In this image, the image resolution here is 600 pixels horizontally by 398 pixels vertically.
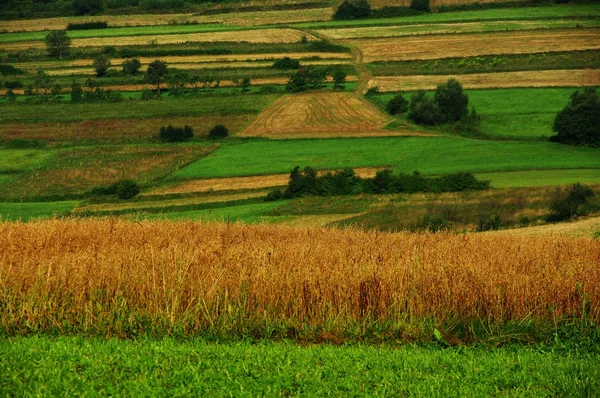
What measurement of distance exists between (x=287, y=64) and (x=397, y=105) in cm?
2256

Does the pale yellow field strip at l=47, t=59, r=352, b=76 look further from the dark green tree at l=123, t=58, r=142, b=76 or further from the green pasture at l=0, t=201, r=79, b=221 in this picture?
the green pasture at l=0, t=201, r=79, b=221

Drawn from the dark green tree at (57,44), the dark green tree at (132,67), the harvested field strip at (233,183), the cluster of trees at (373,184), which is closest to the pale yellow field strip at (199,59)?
the dark green tree at (57,44)

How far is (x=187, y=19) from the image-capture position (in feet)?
428

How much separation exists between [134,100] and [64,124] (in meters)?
11.0

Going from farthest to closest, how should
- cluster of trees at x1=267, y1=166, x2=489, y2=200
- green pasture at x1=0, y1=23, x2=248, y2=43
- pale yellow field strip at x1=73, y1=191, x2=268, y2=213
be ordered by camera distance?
1. green pasture at x1=0, y1=23, x2=248, y2=43
2. cluster of trees at x1=267, y1=166, x2=489, y2=200
3. pale yellow field strip at x1=73, y1=191, x2=268, y2=213

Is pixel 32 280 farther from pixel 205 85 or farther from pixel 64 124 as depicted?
pixel 205 85

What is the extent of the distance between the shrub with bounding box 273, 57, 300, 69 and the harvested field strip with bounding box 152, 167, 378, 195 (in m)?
39.8

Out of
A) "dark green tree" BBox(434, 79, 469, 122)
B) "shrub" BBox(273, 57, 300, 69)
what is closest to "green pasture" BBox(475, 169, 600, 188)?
"dark green tree" BBox(434, 79, 469, 122)

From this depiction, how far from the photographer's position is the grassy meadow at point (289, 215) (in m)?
9.80

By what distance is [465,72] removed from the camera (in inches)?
3629

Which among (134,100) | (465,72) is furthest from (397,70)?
(134,100)

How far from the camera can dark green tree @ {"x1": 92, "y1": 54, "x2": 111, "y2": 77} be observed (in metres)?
97.7

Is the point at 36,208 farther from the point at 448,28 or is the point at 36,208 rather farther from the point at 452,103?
the point at 448,28

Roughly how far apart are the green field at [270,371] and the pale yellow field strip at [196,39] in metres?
102
